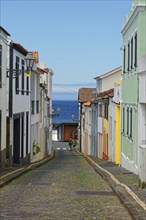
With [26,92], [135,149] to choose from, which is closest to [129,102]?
[135,149]

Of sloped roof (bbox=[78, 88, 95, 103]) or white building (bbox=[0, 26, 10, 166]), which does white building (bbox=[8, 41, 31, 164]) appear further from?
sloped roof (bbox=[78, 88, 95, 103])

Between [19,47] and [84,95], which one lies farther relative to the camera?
[84,95]

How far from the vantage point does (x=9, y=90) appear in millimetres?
22609

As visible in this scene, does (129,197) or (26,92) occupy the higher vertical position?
(26,92)

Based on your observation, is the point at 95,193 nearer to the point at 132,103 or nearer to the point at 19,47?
the point at 132,103

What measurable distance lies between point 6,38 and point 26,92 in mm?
8361

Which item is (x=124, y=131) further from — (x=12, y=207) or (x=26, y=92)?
(x=12, y=207)

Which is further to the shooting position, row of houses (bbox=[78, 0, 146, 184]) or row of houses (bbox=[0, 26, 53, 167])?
row of houses (bbox=[0, 26, 53, 167])

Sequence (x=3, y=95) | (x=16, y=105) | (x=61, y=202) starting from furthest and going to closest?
(x=16, y=105) → (x=3, y=95) → (x=61, y=202)

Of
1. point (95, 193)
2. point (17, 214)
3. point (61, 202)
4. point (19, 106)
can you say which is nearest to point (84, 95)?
point (19, 106)

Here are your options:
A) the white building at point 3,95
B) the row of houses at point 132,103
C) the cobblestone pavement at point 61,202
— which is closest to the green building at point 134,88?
the row of houses at point 132,103

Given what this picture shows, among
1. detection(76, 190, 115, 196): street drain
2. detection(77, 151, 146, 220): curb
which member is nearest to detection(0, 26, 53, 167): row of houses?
detection(76, 190, 115, 196): street drain

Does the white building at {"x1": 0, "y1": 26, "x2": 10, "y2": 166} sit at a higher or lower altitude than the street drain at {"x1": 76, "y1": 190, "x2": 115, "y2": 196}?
higher

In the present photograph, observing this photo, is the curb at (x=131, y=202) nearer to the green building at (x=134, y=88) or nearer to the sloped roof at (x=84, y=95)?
the green building at (x=134, y=88)
